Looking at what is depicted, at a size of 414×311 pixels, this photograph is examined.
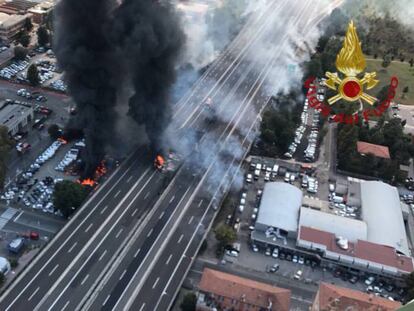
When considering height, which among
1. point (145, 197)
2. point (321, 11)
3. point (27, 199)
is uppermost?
point (321, 11)

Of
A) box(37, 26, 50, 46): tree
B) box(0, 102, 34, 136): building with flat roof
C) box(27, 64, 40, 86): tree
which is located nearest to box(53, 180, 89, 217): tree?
box(0, 102, 34, 136): building with flat roof

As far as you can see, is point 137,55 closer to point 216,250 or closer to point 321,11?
point 216,250

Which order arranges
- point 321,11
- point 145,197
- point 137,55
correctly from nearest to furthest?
1. point 145,197
2. point 137,55
3. point 321,11

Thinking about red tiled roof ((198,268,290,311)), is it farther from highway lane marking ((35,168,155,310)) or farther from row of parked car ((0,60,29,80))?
row of parked car ((0,60,29,80))

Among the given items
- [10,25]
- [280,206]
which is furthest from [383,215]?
[10,25]

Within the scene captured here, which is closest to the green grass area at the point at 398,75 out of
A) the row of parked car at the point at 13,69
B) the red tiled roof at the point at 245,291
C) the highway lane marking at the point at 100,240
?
the highway lane marking at the point at 100,240

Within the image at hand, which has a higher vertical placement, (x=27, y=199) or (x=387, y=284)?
(x=387, y=284)

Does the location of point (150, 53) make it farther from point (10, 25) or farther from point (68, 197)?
point (10, 25)

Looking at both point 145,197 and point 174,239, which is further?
point 145,197

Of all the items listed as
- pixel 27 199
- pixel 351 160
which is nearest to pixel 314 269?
pixel 351 160
